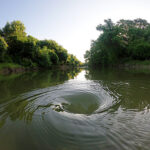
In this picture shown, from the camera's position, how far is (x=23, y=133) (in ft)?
7.36

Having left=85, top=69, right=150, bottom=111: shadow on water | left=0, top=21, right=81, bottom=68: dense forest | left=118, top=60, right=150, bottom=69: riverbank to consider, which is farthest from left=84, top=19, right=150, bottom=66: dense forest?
left=85, top=69, right=150, bottom=111: shadow on water

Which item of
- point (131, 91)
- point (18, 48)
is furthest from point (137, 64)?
point (18, 48)

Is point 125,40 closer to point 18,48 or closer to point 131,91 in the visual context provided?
point 18,48

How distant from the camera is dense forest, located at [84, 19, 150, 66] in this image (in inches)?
1356

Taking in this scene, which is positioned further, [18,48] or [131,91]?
[18,48]

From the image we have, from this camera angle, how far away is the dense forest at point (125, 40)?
113 feet

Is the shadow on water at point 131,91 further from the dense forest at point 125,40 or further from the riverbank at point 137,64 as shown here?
the dense forest at point 125,40

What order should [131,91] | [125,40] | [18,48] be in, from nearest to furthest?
[131,91]
[18,48]
[125,40]

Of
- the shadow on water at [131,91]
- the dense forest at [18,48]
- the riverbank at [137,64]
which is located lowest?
the shadow on water at [131,91]

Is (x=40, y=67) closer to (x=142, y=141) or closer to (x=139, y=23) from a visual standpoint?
(x=142, y=141)

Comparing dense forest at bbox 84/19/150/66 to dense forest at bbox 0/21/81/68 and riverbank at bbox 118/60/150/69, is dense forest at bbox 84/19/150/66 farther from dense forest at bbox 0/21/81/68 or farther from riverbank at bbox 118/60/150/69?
dense forest at bbox 0/21/81/68

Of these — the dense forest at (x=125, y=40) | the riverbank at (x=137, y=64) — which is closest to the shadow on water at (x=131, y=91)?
the riverbank at (x=137, y=64)

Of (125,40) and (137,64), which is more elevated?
(125,40)

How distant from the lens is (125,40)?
4131cm
